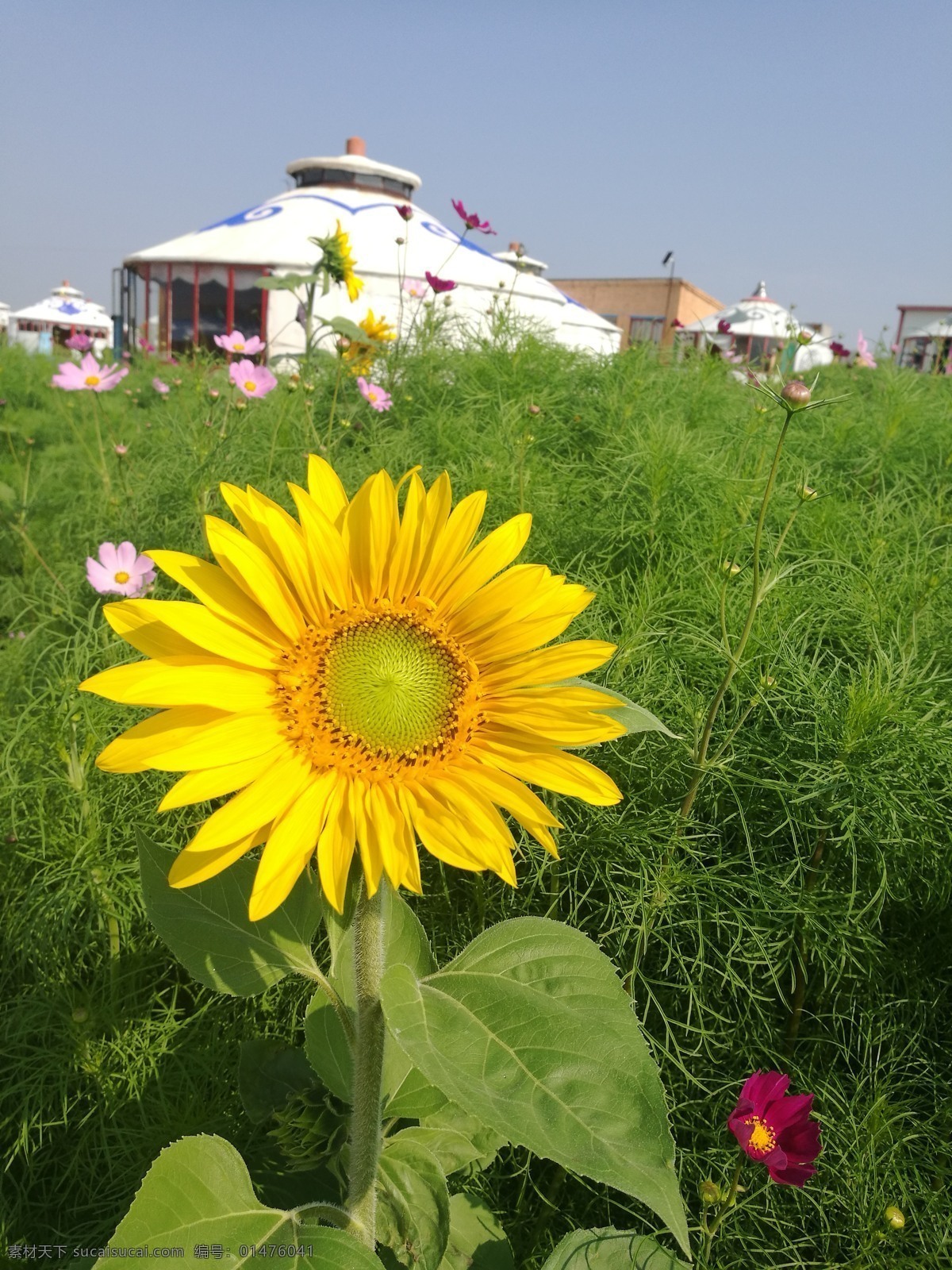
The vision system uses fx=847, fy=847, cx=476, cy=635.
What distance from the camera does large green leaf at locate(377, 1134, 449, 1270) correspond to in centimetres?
85

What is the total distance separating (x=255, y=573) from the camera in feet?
2.27

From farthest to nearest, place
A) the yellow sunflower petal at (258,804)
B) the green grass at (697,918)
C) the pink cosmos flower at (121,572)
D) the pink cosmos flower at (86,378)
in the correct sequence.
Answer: the pink cosmos flower at (86,378) → the pink cosmos flower at (121,572) → the green grass at (697,918) → the yellow sunflower petal at (258,804)

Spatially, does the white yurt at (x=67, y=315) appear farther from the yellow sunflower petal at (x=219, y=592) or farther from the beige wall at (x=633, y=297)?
the yellow sunflower petal at (x=219, y=592)

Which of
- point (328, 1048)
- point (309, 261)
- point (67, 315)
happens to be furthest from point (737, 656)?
point (67, 315)

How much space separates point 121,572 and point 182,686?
1.18m

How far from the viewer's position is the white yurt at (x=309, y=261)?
11375 mm

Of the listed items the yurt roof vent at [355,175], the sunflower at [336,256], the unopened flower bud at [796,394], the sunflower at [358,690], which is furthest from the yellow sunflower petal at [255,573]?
Result: the yurt roof vent at [355,175]

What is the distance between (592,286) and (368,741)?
32745 millimetres

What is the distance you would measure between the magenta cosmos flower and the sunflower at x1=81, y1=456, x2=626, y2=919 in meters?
0.51

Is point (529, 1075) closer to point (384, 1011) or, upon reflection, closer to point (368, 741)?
point (384, 1011)

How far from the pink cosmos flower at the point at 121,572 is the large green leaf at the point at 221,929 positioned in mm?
958

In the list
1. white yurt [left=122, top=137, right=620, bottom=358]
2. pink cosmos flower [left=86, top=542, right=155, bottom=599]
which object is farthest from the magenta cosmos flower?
white yurt [left=122, top=137, right=620, bottom=358]

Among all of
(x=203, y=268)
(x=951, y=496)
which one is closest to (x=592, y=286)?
(x=203, y=268)

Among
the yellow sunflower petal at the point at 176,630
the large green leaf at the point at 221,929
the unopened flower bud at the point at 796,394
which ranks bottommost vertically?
the large green leaf at the point at 221,929
